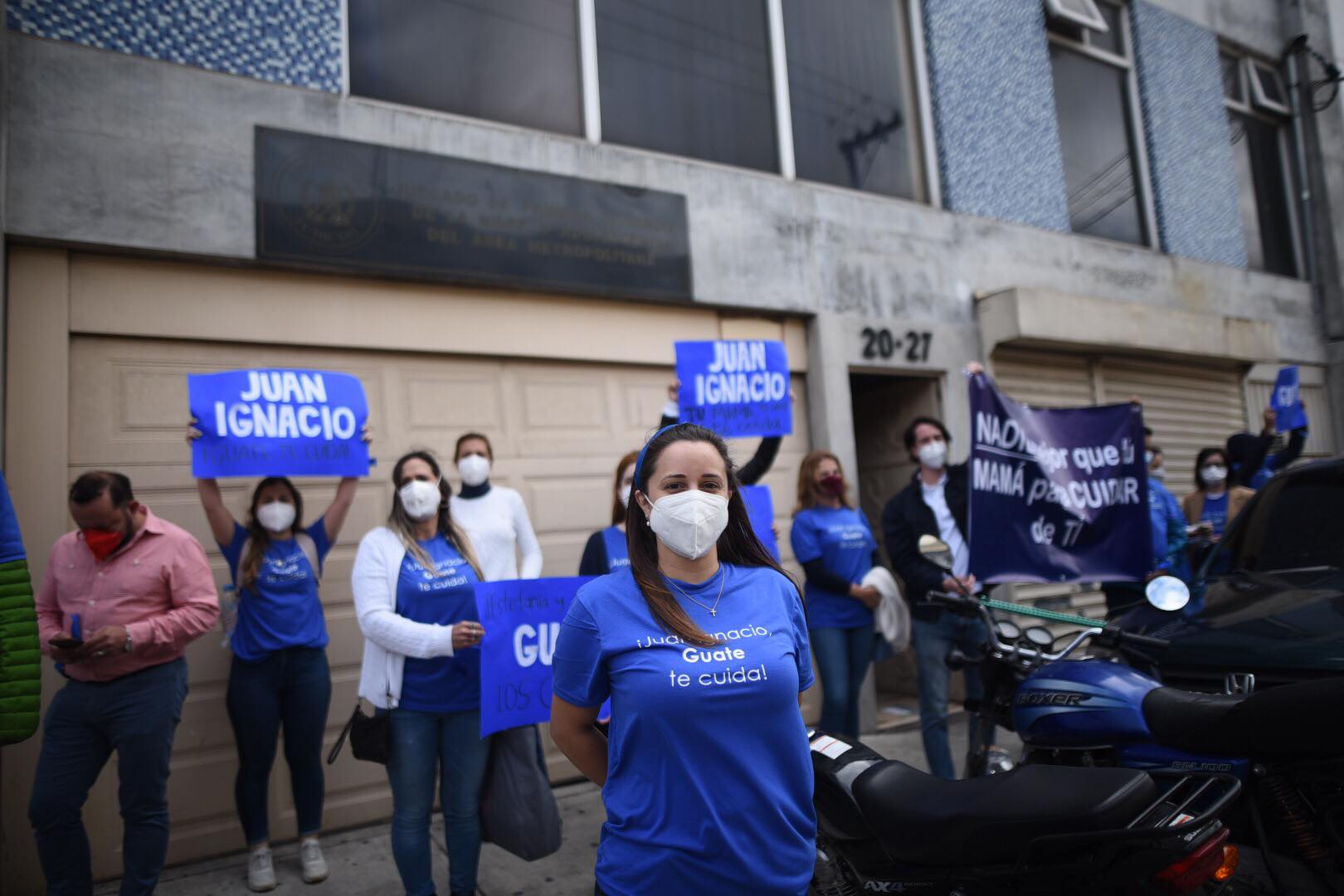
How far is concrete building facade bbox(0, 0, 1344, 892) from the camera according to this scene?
4.46m

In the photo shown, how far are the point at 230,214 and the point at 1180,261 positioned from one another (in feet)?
Result: 31.7

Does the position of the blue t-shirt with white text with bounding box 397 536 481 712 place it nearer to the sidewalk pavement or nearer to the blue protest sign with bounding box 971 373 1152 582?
the sidewalk pavement

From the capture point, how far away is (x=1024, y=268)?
8.38 m

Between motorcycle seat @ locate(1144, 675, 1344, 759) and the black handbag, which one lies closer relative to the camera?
motorcycle seat @ locate(1144, 675, 1344, 759)

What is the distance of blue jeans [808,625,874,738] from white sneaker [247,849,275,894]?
2.90 metres

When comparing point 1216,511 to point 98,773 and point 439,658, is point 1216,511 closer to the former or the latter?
point 439,658

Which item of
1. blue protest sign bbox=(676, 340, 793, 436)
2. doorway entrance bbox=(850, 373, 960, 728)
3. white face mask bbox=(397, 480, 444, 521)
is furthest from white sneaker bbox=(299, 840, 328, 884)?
doorway entrance bbox=(850, 373, 960, 728)

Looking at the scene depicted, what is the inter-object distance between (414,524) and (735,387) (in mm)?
2208

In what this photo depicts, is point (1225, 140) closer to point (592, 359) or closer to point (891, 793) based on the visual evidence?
point (592, 359)

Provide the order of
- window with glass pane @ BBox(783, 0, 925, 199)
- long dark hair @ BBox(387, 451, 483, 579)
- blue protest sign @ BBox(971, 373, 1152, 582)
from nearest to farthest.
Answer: long dark hair @ BBox(387, 451, 483, 579) → blue protest sign @ BBox(971, 373, 1152, 582) → window with glass pane @ BBox(783, 0, 925, 199)

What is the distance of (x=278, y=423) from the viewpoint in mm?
4223

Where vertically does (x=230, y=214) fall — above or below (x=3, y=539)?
above

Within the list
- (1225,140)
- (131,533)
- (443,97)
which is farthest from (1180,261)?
(131,533)

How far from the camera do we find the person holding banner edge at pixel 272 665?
4137mm
